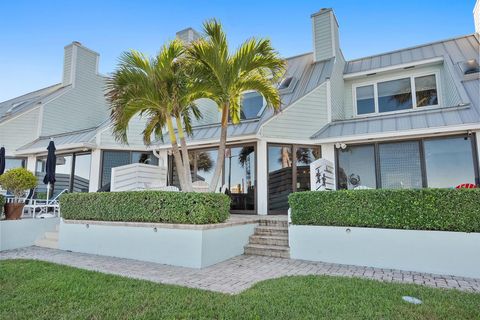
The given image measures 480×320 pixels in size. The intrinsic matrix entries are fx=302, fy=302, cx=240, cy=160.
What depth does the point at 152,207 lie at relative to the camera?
702cm

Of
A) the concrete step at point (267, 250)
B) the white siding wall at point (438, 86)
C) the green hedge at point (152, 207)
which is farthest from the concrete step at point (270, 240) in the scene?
the white siding wall at point (438, 86)

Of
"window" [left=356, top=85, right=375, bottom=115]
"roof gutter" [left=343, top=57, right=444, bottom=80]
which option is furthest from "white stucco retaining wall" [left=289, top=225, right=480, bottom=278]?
"roof gutter" [left=343, top=57, right=444, bottom=80]

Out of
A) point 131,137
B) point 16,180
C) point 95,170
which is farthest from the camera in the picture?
point 131,137

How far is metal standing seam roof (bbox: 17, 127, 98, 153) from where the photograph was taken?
12.8 meters

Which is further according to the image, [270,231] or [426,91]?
[426,91]

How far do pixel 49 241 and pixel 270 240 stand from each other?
21.6ft

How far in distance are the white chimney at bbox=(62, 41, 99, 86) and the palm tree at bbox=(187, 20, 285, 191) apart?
12.0m

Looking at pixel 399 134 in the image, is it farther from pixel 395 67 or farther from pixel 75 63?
pixel 75 63

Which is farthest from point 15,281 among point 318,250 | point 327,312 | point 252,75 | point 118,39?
point 118,39

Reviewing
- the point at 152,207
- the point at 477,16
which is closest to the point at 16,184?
the point at 152,207

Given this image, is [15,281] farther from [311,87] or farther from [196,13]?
[196,13]

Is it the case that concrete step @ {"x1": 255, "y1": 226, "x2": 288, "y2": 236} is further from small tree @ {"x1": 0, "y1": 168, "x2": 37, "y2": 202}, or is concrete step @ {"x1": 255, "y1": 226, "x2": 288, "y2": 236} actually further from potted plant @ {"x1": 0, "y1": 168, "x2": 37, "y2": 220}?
small tree @ {"x1": 0, "y1": 168, "x2": 37, "y2": 202}

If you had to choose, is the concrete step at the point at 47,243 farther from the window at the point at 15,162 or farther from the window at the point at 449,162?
the window at the point at 449,162

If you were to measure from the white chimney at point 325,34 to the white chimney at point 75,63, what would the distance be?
12237mm
